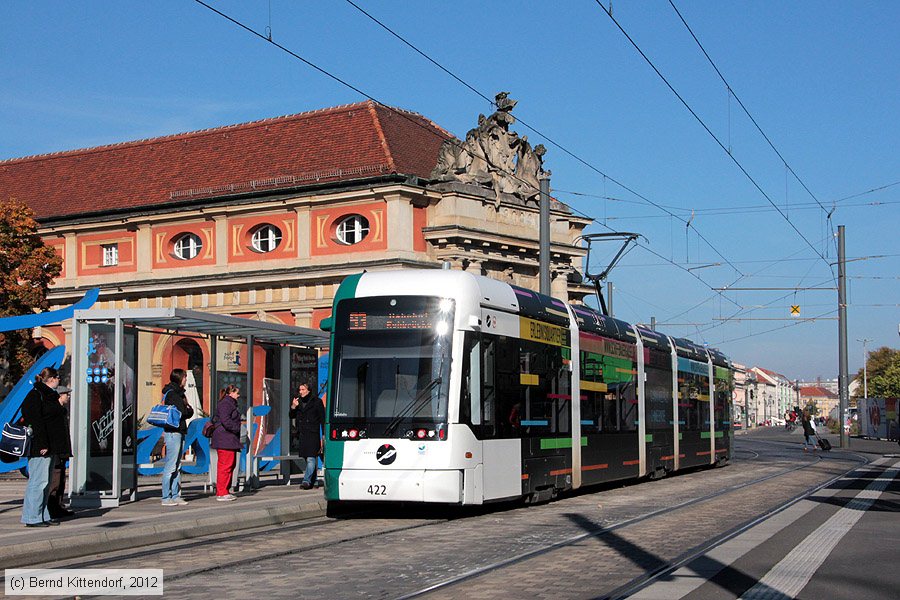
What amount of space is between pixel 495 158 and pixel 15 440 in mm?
38415

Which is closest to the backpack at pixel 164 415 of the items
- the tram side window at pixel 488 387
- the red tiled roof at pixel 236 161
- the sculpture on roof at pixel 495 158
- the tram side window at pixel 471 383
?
the tram side window at pixel 471 383

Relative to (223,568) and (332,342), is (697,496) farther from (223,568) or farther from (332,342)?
(223,568)

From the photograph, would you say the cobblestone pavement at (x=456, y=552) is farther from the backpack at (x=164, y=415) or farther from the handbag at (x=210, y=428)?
the handbag at (x=210, y=428)

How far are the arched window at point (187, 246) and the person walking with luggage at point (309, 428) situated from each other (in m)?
30.9

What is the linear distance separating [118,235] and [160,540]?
4100 centimetres

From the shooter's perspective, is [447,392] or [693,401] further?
[693,401]

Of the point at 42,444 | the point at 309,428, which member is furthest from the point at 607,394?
the point at 42,444

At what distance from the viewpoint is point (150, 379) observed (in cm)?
2309

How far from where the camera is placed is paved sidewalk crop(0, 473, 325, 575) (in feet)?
39.9

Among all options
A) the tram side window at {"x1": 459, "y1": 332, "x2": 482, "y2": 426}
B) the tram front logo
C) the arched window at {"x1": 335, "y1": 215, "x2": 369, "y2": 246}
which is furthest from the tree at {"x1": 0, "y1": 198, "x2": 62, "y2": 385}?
the tram side window at {"x1": 459, "y1": 332, "x2": 482, "y2": 426}

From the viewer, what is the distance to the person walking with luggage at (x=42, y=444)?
14086 millimetres

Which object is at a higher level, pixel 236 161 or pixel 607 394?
pixel 236 161

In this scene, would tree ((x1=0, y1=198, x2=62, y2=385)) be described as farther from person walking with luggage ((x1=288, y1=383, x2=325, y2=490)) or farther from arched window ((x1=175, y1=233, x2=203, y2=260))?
person walking with luggage ((x1=288, y1=383, x2=325, y2=490))

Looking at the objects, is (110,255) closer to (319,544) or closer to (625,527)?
(625,527)
